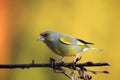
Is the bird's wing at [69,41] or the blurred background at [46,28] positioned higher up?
the blurred background at [46,28]

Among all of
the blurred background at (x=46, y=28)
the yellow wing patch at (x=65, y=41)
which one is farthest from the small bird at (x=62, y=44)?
the blurred background at (x=46, y=28)

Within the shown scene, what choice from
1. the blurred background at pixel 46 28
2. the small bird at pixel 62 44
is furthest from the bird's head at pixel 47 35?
the blurred background at pixel 46 28

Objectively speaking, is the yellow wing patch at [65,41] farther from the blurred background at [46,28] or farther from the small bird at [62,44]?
the blurred background at [46,28]

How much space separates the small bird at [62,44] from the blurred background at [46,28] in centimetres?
75

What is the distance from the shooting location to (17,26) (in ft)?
5.01

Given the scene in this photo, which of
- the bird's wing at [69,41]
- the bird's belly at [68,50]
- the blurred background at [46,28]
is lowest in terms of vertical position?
the bird's belly at [68,50]

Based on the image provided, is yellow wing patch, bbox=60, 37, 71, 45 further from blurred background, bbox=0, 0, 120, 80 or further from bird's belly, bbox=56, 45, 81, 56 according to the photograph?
blurred background, bbox=0, 0, 120, 80

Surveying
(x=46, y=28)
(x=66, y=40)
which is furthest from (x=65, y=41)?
(x=46, y=28)

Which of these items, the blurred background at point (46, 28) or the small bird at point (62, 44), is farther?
the blurred background at point (46, 28)

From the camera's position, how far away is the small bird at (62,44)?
66cm

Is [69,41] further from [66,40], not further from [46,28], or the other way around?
[46,28]

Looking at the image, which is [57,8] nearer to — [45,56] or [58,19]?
[58,19]

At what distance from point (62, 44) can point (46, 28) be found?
0.77m

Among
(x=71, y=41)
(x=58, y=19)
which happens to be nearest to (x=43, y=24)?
(x=58, y=19)
